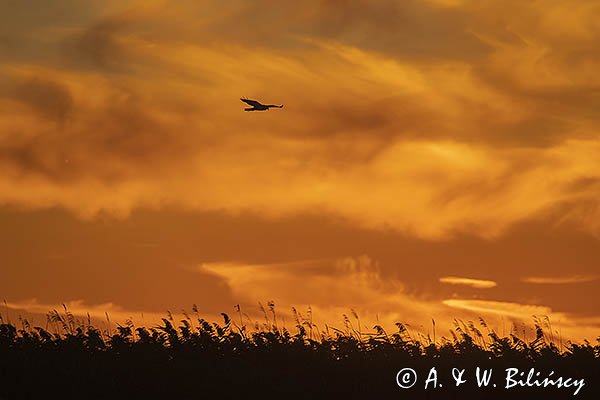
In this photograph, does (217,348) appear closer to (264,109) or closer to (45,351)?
(45,351)

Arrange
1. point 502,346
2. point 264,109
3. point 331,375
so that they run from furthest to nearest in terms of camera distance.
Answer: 1. point 264,109
2. point 502,346
3. point 331,375

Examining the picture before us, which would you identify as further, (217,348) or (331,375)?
(217,348)

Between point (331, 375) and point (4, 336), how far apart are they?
925 cm

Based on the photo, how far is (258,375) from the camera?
2639 cm

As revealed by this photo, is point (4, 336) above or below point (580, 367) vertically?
below

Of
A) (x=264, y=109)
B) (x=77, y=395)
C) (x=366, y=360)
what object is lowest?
(x=77, y=395)

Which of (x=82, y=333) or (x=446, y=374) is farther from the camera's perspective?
(x=82, y=333)

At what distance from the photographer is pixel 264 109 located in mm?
34375

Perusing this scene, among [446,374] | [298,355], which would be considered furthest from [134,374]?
[446,374]

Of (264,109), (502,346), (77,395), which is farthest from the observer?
(264,109)

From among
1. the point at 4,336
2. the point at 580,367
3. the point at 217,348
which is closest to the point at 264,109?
the point at 217,348

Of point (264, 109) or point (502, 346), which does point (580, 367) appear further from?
point (264, 109)

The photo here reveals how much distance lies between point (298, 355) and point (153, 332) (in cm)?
404

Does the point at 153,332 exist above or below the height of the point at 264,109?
below
